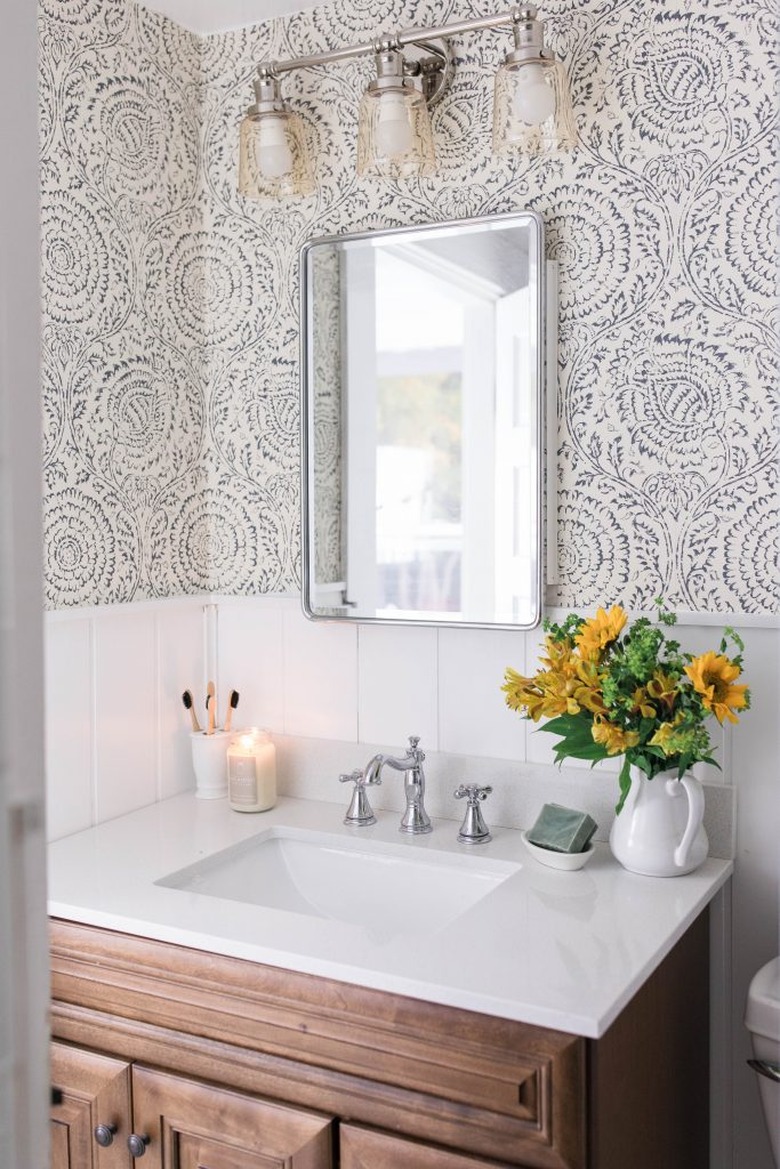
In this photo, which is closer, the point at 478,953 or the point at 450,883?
the point at 478,953

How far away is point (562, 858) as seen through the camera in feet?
5.13

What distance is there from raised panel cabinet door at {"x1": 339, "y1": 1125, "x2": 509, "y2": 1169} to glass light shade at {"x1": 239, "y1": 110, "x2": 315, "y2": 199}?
61.3 inches

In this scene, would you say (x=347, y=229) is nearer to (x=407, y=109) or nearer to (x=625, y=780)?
(x=407, y=109)

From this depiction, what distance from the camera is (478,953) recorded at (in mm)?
1277

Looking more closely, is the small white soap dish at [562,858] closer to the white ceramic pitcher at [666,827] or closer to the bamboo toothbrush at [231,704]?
the white ceramic pitcher at [666,827]

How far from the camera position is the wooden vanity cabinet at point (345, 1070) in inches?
46.1

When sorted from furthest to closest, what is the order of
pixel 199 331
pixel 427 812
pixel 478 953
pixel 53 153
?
pixel 199 331 → pixel 427 812 → pixel 53 153 → pixel 478 953

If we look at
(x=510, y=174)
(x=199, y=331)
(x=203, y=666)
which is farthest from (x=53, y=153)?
(x=203, y=666)

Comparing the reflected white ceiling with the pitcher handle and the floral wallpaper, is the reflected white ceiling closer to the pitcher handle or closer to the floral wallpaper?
the floral wallpaper

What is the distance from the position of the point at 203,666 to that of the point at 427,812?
1.88ft

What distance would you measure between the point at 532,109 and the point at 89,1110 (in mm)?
1635

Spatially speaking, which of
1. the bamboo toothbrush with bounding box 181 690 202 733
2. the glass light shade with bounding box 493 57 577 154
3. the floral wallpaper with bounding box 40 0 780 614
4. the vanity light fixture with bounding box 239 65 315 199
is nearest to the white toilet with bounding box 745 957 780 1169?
the floral wallpaper with bounding box 40 0 780 614

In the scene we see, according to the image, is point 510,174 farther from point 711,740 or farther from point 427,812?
point 427,812

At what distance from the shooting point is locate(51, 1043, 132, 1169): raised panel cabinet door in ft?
4.69
